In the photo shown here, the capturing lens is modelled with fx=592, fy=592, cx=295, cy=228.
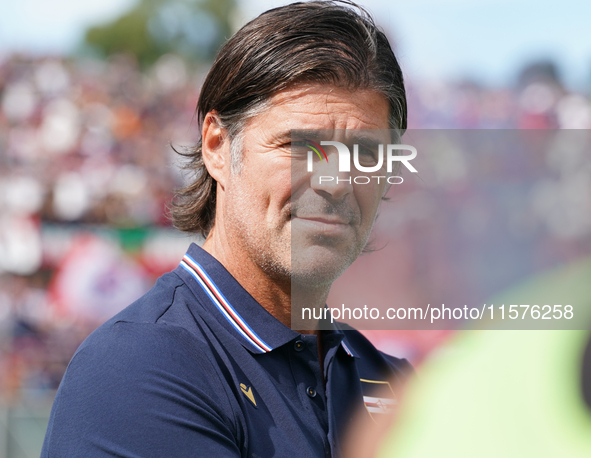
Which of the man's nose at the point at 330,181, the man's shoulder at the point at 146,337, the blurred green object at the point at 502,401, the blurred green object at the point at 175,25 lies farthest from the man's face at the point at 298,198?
the blurred green object at the point at 175,25

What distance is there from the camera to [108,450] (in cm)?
97

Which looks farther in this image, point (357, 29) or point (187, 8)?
point (187, 8)

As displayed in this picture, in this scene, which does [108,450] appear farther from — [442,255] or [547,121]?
→ [547,121]

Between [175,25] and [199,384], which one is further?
[175,25]

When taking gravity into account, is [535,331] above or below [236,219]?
below

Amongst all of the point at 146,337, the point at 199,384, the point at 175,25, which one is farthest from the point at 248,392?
the point at 175,25

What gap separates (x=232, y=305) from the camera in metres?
1.26

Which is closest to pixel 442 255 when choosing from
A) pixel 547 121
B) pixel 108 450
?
pixel 547 121

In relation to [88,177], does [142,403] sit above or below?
above

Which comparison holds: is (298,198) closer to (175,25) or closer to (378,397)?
(378,397)

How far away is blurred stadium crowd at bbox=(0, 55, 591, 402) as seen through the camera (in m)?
5.30

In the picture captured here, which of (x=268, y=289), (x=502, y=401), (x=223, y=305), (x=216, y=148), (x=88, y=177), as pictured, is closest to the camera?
(x=223, y=305)

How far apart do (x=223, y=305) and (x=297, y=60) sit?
0.56 meters

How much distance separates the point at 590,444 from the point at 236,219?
43.6 inches
